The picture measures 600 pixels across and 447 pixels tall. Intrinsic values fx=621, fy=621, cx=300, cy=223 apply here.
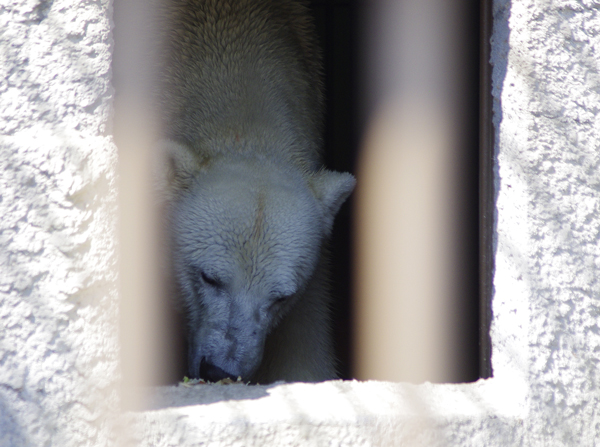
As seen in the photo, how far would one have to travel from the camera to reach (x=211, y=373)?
1.69 m

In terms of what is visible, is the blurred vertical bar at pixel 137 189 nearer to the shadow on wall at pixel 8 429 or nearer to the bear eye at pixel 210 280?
the bear eye at pixel 210 280

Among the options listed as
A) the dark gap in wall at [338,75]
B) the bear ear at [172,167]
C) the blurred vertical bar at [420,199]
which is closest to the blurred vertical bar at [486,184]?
the blurred vertical bar at [420,199]

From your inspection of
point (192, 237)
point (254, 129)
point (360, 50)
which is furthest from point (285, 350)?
point (360, 50)

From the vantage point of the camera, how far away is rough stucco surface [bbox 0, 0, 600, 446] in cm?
99

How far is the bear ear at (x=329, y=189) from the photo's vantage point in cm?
202

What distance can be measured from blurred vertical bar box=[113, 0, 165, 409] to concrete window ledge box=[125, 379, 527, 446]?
6.2 inches

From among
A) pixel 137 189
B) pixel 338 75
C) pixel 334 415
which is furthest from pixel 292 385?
pixel 338 75

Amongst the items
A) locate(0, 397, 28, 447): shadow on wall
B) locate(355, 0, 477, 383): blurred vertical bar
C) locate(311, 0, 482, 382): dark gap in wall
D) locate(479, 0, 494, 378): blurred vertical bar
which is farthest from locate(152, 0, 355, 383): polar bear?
locate(0, 397, 28, 447): shadow on wall

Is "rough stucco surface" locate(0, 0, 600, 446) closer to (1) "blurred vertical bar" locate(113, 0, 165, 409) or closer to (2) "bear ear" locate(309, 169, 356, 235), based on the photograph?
(1) "blurred vertical bar" locate(113, 0, 165, 409)

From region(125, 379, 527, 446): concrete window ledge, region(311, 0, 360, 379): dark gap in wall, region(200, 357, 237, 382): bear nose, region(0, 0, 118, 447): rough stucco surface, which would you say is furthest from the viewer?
region(311, 0, 360, 379): dark gap in wall

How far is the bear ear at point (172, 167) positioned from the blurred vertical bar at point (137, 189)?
1.2 inches

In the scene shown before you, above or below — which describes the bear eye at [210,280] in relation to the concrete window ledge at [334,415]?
above

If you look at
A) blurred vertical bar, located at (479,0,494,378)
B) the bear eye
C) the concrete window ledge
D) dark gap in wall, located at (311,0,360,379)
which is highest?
dark gap in wall, located at (311,0,360,379)

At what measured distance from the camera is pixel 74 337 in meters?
1.02
